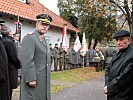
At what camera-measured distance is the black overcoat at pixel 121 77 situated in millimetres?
4539

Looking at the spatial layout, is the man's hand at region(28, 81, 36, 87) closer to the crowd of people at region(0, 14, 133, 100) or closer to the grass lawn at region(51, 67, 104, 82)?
the crowd of people at region(0, 14, 133, 100)

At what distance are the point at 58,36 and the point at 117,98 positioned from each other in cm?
2071

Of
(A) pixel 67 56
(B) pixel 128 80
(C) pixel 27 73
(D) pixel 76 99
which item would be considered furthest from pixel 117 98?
(A) pixel 67 56

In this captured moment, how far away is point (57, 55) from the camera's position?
71.5ft

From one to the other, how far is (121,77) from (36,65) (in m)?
1.57

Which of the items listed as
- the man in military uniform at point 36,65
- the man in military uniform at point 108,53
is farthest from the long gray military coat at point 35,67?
the man in military uniform at point 108,53

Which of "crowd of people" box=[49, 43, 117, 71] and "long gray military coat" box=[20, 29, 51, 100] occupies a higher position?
"long gray military coat" box=[20, 29, 51, 100]

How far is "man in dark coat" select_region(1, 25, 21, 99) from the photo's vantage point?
6.81 metres

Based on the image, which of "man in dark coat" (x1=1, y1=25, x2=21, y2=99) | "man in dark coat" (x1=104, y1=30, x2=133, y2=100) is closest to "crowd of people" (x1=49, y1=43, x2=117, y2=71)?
"man in dark coat" (x1=1, y1=25, x2=21, y2=99)

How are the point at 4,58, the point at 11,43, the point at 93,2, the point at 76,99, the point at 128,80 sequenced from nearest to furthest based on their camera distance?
the point at 128,80 < the point at 4,58 < the point at 11,43 < the point at 76,99 < the point at 93,2

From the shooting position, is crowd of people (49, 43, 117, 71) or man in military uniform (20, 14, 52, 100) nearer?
man in military uniform (20, 14, 52, 100)

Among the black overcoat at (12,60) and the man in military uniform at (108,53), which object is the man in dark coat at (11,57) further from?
the man in military uniform at (108,53)

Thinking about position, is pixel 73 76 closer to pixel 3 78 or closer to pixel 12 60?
pixel 12 60

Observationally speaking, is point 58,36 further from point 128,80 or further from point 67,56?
point 128,80
